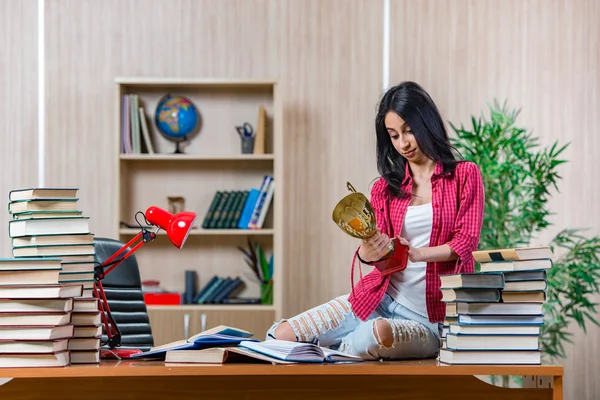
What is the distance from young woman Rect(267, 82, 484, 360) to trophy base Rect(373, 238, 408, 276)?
5 centimetres

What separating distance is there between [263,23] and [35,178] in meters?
1.60

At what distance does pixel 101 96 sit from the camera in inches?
186

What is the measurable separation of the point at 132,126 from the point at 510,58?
87.0 inches

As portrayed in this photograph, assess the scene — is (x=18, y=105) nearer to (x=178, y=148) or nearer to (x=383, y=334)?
(x=178, y=148)

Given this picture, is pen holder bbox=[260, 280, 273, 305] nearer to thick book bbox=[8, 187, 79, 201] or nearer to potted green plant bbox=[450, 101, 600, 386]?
potted green plant bbox=[450, 101, 600, 386]

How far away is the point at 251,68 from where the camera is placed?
4.70m

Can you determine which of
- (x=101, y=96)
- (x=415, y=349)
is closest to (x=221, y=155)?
(x=101, y=96)

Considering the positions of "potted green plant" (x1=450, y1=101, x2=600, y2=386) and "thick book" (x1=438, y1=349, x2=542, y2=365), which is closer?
"thick book" (x1=438, y1=349, x2=542, y2=365)

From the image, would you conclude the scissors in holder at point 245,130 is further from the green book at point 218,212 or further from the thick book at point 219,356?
the thick book at point 219,356

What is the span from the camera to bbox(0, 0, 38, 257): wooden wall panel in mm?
4715

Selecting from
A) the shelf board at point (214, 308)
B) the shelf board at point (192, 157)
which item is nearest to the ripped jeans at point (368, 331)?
the shelf board at point (214, 308)

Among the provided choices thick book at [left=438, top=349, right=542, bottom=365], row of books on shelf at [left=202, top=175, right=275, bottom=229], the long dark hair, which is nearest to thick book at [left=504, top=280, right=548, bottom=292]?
thick book at [left=438, top=349, right=542, bottom=365]

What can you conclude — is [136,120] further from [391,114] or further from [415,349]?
[415,349]

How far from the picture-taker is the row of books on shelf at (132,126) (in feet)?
14.6
